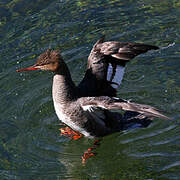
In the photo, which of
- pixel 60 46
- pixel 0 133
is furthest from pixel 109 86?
pixel 60 46

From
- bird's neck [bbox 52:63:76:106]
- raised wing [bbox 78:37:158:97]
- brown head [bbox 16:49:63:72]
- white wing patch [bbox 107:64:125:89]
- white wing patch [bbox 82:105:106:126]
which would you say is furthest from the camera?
white wing patch [bbox 107:64:125:89]

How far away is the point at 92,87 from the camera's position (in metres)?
6.50

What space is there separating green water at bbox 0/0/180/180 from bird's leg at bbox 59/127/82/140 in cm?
11

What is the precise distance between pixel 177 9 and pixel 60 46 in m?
3.04

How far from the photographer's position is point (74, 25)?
9.48 metres

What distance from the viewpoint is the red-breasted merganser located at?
605cm

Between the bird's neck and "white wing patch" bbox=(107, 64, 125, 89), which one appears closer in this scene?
the bird's neck

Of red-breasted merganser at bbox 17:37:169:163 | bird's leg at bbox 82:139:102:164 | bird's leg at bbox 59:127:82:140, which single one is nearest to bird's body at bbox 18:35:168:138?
red-breasted merganser at bbox 17:37:169:163

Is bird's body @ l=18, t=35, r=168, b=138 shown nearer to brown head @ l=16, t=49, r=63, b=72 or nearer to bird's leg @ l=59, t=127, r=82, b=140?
brown head @ l=16, t=49, r=63, b=72

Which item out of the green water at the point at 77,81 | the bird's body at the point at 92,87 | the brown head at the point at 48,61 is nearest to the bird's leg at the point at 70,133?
the green water at the point at 77,81

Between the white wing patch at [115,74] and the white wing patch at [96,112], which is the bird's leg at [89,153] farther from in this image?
the white wing patch at [115,74]

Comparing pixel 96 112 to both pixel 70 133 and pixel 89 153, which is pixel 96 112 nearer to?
pixel 89 153

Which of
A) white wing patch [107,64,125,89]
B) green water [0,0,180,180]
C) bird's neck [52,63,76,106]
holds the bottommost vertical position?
green water [0,0,180,180]

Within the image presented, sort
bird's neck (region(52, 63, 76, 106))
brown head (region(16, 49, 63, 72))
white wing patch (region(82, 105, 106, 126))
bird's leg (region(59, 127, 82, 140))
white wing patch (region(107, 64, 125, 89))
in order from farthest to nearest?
bird's leg (region(59, 127, 82, 140)), white wing patch (region(107, 64, 125, 89)), bird's neck (region(52, 63, 76, 106)), brown head (region(16, 49, 63, 72)), white wing patch (region(82, 105, 106, 126))
